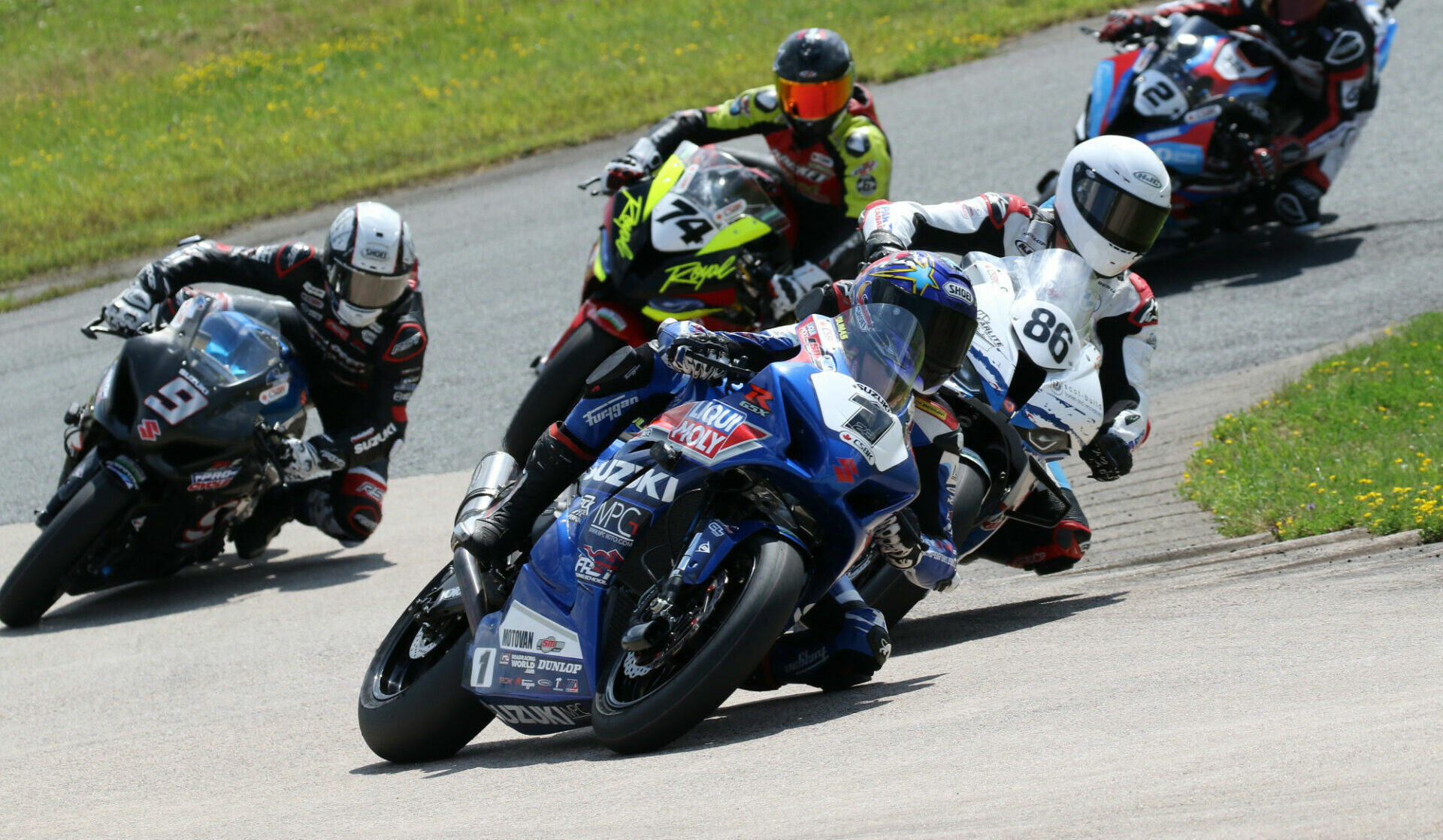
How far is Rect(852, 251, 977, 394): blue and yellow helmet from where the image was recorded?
4.77m

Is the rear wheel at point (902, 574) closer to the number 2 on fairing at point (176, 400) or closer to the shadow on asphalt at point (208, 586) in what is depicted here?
the shadow on asphalt at point (208, 586)

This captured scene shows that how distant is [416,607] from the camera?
5102 millimetres

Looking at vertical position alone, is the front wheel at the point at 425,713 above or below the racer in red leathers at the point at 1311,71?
above

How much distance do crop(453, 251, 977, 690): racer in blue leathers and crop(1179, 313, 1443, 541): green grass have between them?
7.69ft

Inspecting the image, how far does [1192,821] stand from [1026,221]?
4.23 metres

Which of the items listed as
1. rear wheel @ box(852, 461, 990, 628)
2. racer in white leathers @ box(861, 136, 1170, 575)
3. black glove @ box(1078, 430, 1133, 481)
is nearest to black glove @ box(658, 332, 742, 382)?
rear wheel @ box(852, 461, 990, 628)

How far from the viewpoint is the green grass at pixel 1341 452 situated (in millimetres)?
6500

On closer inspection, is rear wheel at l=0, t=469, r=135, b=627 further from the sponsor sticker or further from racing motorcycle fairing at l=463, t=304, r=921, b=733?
racing motorcycle fairing at l=463, t=304, r=921, b=733

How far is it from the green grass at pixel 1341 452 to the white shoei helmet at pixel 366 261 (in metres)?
3.88

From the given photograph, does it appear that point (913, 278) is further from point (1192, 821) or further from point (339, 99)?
point (339, 99)

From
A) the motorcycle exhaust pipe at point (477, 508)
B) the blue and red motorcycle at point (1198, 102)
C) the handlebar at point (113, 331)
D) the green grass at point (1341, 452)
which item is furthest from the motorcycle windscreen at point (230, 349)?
the blue and red motorcycle at point (1198, 102)

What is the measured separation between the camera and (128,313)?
293 inches

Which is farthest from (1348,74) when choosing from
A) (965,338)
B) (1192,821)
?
(1192,821)

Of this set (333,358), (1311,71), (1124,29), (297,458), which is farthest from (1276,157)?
(297,458)
